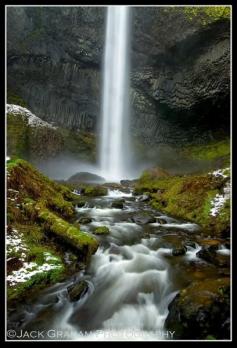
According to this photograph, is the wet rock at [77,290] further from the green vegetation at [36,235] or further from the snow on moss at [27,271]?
the snow on moss at [27,271]

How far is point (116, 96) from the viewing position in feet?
95.9

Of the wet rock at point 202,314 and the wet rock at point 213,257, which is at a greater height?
the wet rock at point 213,257

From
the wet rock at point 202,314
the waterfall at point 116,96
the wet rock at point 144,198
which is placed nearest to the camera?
the wet rock at point 202,314


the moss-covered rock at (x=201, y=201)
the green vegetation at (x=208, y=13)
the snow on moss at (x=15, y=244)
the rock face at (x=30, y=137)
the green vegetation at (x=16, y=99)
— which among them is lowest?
the snow on moss at (x=15, y=244)

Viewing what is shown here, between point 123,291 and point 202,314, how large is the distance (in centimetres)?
179

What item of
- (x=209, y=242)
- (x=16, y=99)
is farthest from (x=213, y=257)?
(x=16, y=99)

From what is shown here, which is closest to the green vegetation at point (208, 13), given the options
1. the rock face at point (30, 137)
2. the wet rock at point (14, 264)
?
the rock face at point (30, 137)

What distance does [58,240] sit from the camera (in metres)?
6.89

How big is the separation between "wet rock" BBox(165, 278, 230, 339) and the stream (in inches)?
10.3

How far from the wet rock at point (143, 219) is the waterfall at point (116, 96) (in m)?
17.9

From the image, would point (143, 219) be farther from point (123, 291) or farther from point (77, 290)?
point (77, 290)

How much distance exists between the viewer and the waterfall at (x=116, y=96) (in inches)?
1115

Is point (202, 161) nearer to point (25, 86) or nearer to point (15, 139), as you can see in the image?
point (15, 139)

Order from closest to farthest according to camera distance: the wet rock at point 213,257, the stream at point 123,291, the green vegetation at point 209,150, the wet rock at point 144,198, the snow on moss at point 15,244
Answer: the stream at point 123,291
the snow on moss at point 15,244
the wet rock at point 213,257
the wet rock at point 144,198
the green vegetation at point 209,150
